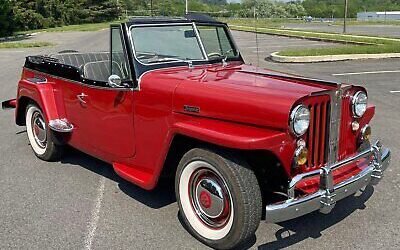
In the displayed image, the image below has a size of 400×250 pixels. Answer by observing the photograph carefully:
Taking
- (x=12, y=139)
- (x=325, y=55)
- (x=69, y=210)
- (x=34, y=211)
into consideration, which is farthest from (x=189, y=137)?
(x=325, y=55)

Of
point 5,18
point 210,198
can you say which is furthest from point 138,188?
point 5,18

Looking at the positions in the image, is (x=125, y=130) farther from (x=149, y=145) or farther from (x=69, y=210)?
(x=69, y=210)

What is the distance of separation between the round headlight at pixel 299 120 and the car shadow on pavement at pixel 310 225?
3.12ft

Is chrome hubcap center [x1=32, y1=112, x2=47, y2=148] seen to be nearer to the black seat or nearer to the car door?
the black seat

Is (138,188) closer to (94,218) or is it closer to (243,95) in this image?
(94,218)

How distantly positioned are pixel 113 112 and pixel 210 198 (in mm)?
1368

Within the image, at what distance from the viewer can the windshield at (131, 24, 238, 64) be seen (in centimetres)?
389

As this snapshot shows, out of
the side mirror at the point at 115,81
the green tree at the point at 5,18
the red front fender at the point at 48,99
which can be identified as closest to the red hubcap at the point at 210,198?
the side mirror at the point at 115,81

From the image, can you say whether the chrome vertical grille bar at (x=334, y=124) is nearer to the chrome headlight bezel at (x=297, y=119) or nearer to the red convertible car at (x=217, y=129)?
the red convertible car at (x=217, y=129)

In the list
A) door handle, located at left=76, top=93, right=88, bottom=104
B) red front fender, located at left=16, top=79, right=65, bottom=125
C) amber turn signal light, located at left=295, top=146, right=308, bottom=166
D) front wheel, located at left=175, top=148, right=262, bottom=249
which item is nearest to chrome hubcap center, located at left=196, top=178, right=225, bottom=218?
front wheel, located at left=175, top=148, right=262, bottom=249

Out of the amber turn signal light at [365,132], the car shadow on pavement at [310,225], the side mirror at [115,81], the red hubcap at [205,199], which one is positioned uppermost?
the side mirror at [115,81]

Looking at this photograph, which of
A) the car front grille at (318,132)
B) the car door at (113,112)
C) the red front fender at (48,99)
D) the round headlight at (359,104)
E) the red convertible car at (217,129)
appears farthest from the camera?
the red front fender at (48,99)

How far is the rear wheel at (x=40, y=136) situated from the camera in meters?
4.98

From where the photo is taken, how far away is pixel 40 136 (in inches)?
206
